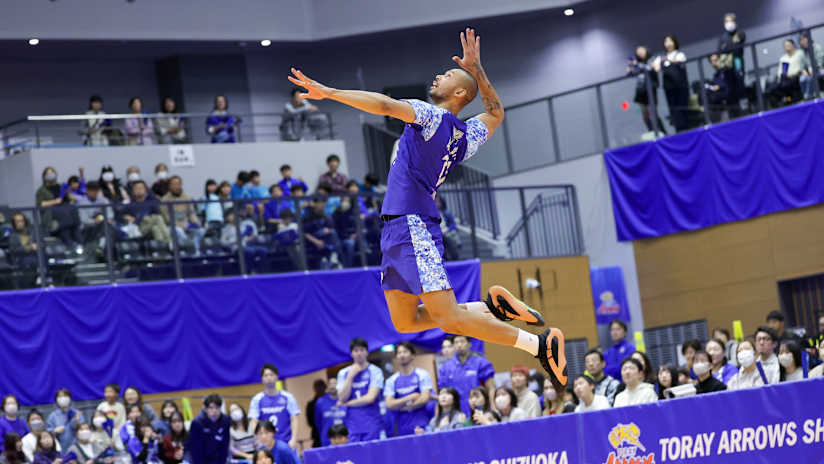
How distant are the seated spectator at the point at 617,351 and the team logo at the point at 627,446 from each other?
6273mm

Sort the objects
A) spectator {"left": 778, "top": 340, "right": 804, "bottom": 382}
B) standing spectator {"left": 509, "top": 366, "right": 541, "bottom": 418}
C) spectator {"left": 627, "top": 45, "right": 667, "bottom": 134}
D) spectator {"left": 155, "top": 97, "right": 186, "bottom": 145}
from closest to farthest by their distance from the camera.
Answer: spectator {"left": 778, "top": 340, "right": 804, "bottom": 382}, standing spectator {"left": 509, "top": 366, "right": 541, "bottom": 418}, spectator {"left": 627, "top": 45, "right": 667, "bottom": 134}, spectator {"left": 155, "top": 97, "right": 186, "bottom": 145}

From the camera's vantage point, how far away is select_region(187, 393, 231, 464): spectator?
11.9 meters

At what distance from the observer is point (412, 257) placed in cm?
650

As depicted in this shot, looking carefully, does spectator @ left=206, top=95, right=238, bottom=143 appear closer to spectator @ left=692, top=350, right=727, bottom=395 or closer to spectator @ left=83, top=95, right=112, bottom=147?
spectator @ left=83, top=95, right=112, bottom=147

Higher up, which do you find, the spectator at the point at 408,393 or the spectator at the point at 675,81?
the spectator at the point at 675,81

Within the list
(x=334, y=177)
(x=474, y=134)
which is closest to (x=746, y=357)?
(x=474, y=134)

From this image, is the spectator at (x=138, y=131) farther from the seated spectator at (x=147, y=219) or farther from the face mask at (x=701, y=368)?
the face mask at (x=701, y=368)

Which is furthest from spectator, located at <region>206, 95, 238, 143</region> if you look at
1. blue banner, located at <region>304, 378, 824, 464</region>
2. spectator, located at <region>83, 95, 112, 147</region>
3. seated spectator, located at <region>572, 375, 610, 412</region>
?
blue banner, located at <region>304, 378, 824, 464</region>

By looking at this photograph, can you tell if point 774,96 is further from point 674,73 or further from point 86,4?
point 86,4

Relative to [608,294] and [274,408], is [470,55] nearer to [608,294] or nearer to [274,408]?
[274,408]

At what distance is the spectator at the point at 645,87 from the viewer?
18656 millimetres

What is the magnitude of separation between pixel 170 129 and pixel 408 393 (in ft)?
29.8

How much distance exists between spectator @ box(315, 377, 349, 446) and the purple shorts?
6.78 metres

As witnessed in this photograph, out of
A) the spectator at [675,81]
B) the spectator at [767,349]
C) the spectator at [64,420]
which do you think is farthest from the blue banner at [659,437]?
the spectator at [675,81]
